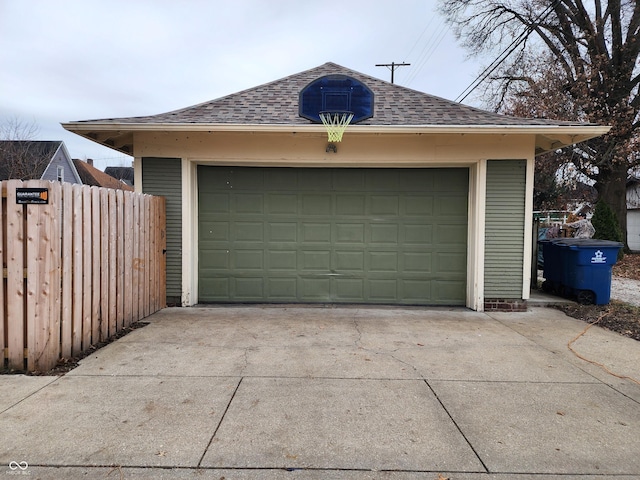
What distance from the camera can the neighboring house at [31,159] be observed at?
651 inches

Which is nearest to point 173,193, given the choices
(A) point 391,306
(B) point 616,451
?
(A) point 391,306

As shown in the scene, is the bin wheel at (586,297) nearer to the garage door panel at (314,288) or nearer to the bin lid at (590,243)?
the bin lid at (590,243)

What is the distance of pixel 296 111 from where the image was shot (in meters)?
6.82

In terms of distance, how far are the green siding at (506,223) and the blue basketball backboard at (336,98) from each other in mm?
2305

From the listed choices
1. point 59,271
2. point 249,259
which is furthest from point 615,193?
point 59,271

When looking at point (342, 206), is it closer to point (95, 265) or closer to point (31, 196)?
point (95, 265)

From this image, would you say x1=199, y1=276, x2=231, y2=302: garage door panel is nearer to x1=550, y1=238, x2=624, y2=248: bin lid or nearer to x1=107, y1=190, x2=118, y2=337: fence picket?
x1=107, y1=190, x2=118, y2=337: fence picket

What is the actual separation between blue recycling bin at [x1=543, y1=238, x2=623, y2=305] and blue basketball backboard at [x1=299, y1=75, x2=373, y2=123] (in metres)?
4.30

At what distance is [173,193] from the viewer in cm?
670

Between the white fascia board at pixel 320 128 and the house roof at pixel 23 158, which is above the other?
the house roof at pixel 23 158

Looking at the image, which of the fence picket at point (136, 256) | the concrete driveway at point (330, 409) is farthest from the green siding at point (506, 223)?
the fence picket at point (136, 256)

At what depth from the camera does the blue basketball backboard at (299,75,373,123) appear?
6.57m

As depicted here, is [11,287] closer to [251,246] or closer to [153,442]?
[153,442]

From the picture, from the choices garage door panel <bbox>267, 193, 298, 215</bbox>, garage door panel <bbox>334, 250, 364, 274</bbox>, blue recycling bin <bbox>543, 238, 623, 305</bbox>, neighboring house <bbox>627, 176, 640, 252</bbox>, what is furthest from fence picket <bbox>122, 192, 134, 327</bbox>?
neighboring house <bbox>627, 176, 640, 252</bbox>
